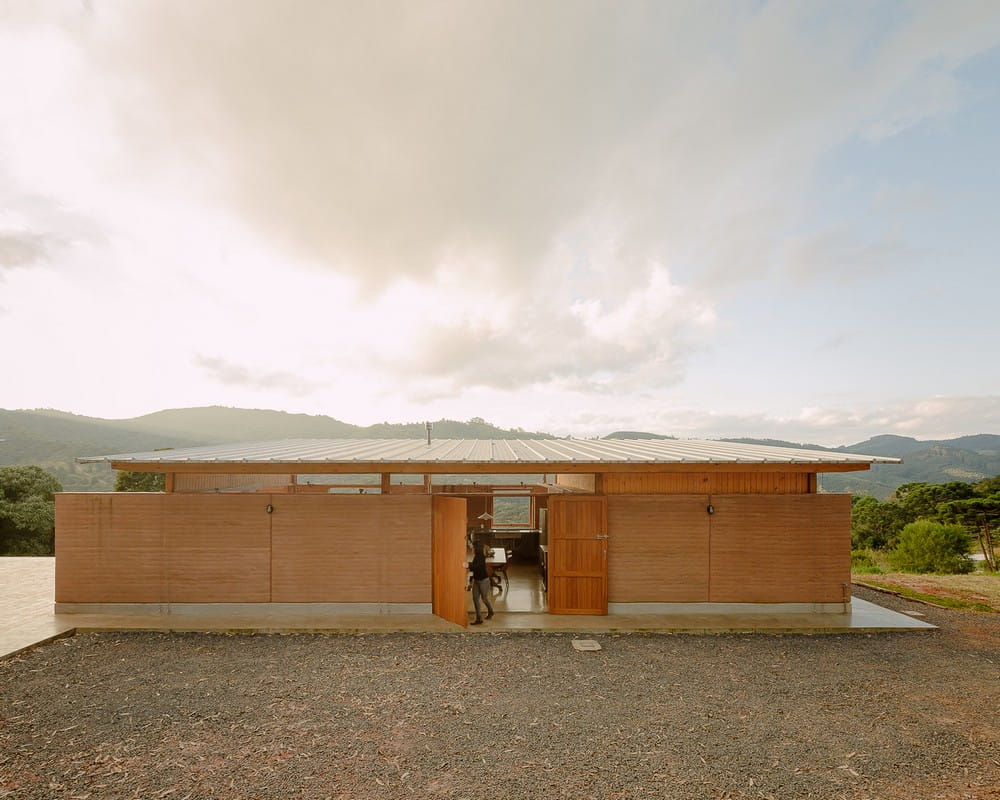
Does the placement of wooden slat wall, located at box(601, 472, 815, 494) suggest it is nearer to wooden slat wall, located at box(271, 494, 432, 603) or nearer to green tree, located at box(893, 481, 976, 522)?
wooden slat wall, located at box(271, 494, 432, 603)

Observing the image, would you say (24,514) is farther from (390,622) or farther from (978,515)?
(978,515)

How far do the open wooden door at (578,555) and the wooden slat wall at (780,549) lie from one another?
2251 mm

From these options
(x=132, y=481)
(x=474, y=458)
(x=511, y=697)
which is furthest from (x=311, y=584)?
(x=132, y=481)

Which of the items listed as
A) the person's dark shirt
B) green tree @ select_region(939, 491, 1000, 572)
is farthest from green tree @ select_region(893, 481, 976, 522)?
the person's dark shirt

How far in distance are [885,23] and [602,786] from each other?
18252 millimetres

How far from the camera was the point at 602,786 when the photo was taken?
15.8 ft

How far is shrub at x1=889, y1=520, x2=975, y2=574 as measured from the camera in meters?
23.7

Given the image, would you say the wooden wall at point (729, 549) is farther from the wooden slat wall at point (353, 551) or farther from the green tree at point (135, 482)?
the green tree at point (135, 482)

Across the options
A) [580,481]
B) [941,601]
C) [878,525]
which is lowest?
[878,525]

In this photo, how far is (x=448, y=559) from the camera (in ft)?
31.3

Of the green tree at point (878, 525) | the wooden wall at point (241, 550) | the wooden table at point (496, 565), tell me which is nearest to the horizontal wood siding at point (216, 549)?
the wooden wall at point (241, 550)

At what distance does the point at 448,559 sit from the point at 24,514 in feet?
81.9

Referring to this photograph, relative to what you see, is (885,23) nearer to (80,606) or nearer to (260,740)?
(260,740)

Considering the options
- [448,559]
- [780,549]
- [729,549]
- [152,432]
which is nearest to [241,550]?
[448,559]
